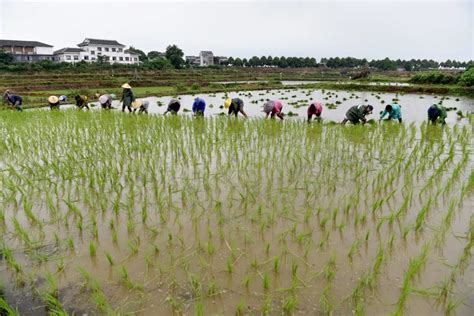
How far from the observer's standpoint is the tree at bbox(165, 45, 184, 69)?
3845 cm

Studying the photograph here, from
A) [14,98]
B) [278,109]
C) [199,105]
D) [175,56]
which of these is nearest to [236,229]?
[278,109]

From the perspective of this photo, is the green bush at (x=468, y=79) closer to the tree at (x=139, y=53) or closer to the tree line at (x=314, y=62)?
the tree line at (x=314, y=62)

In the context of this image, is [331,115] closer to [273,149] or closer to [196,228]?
[273,149]

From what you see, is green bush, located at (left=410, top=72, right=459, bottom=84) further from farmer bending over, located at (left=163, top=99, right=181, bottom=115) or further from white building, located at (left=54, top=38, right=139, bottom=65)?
white building, located at (left=54, top=38, right=139, bottom=65)

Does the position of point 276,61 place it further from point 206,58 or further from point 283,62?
point 206,58

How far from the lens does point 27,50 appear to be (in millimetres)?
41906

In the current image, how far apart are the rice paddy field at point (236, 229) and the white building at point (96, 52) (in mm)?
41820

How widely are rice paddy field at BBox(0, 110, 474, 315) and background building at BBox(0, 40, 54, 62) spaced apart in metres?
43.2

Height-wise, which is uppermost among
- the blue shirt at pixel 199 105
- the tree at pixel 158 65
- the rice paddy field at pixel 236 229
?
the tree at pixel 158 65

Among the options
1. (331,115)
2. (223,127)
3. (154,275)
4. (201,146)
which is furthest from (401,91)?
(154,275)

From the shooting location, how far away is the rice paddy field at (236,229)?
2180 mm

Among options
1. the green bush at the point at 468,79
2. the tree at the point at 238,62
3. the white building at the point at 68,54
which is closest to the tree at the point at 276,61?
the tree at the point at 238,62

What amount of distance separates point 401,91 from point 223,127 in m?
16.2

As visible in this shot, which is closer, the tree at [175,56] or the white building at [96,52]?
the tree at [175,56]
